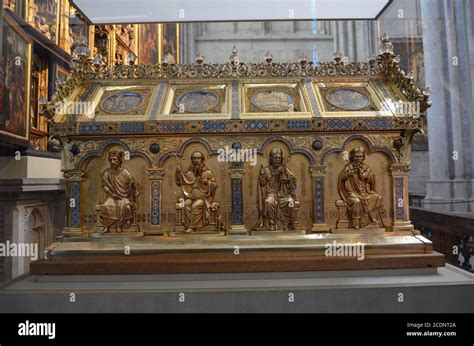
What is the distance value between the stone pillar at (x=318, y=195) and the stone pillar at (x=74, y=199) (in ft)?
8.01

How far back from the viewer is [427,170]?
7141 mm

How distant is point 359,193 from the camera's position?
12.6 ft

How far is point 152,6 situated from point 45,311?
4520 millimetres

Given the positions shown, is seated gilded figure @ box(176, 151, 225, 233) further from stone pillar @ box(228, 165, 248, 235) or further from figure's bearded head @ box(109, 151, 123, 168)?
figure's bearded head @ box(109, 151, 123, 168)

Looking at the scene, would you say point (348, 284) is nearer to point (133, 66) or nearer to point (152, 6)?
point (133, 66)

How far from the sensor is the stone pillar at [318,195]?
3.83 metres

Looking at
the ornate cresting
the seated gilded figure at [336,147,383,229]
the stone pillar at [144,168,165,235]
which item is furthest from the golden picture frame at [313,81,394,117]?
the stone pillar at [144,168,165,235]

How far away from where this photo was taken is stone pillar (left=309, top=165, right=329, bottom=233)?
383cm

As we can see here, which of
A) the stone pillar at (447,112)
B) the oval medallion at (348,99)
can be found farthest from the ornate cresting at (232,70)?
the stone pillar at (447,112)

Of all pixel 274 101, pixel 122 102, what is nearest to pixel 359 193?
pixel 274 101

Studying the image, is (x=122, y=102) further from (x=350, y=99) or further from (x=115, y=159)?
(x=350, y=99)

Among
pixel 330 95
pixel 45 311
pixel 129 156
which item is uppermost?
A: pixel 330 95
